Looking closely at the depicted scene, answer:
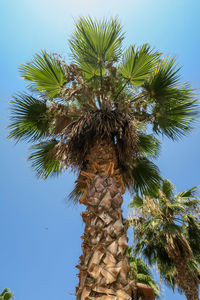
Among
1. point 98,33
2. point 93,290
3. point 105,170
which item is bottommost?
point 93,290

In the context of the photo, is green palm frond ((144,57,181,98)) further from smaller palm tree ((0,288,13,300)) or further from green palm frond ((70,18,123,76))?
smaller palm tree ((0,288,13,300))

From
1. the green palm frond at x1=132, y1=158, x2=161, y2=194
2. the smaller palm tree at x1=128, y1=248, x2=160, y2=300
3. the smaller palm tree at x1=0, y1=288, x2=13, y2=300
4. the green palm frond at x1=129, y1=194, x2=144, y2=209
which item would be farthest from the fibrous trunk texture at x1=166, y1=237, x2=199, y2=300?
the smaller palm tree at x1=0, y1=288, x2=13, y2=300

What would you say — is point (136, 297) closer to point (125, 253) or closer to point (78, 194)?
point (125, 253)

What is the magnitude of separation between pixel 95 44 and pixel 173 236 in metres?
6.91

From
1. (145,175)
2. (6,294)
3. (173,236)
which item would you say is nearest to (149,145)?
(145,175)

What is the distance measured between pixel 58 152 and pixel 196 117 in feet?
11.5

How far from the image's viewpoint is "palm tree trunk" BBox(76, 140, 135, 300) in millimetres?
2414

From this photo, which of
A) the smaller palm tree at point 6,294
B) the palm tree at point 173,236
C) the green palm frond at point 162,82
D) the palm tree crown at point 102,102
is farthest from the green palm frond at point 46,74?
the smaller palm tree at point 6,294

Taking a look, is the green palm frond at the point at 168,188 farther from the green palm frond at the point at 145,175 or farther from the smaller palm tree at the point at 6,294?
the smaller palm tree at the point at 6,294

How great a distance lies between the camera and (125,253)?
2812mm

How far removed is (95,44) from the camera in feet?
16.7

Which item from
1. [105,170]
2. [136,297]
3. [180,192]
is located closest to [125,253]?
[136,297]

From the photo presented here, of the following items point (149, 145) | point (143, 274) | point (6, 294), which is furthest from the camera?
point (6, 294)

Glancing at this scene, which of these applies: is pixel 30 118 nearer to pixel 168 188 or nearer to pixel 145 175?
pixel 145 175
